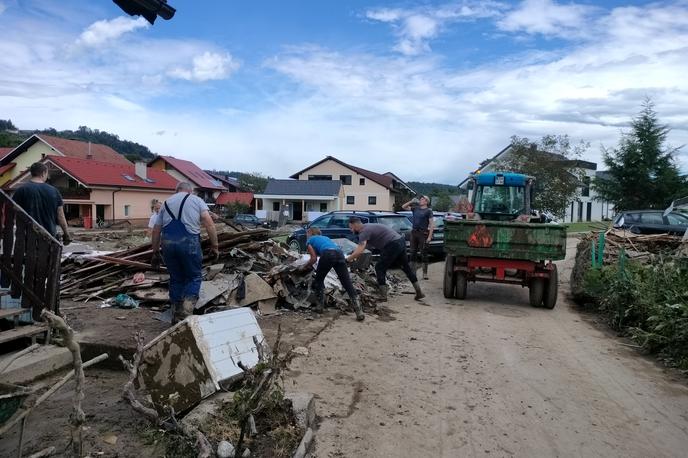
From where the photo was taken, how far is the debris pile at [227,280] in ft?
25.3

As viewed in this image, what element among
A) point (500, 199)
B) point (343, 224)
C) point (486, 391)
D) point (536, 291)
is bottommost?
point (486, 391)

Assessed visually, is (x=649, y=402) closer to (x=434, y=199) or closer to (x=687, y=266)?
(x=687, y=266)

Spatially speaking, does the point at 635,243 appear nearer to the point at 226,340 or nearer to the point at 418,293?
the point at 418,293

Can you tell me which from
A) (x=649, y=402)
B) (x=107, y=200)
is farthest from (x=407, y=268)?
(x=107, y=200)

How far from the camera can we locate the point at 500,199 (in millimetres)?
11758

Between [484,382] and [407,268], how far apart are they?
4.29 m

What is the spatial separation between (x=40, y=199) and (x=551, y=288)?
804cm

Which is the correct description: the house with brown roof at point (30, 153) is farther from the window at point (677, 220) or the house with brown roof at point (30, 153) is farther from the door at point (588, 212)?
the door at point (588, 212)

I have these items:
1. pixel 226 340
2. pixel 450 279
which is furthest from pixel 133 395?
pixel 450 279

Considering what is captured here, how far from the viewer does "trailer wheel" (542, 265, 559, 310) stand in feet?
29.8

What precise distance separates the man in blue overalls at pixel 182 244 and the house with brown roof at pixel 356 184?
53237mm

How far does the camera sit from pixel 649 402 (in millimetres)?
4883

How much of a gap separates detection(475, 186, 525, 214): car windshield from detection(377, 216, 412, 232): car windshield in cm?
311

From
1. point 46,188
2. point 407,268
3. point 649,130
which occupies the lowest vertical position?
point 407,268
